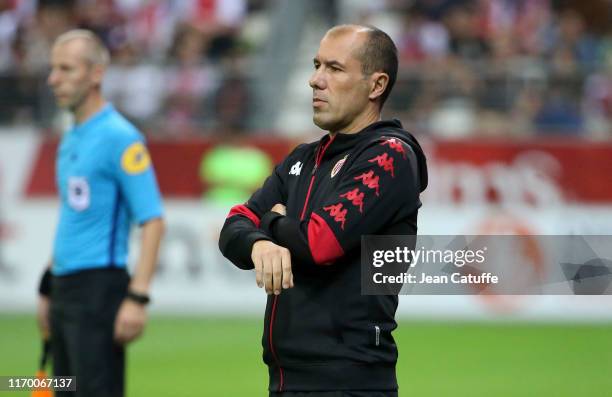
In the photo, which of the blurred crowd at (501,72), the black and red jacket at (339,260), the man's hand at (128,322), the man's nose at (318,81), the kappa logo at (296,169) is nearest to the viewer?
the black and red jacket at (339,260)

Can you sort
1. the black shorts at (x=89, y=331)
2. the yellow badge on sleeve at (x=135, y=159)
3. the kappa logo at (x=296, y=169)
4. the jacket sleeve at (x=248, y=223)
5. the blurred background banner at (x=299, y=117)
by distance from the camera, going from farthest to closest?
the blurred background banner at (x=299, y=117), the yellow badge on sleeve at (x=135, y=159), the black shorts at (x=89, y=331), the kappa logo at (x=296, y=169), the jacket sleeve at (x=248, y=223)

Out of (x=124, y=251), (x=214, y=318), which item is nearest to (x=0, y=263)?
(x=214, y=318)

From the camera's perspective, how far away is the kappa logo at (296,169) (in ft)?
14.7

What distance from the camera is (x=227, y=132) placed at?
1565 cm

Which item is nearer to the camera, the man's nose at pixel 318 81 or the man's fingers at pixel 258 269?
the man's fingers at pixel 258 269

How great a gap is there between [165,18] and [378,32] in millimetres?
15187

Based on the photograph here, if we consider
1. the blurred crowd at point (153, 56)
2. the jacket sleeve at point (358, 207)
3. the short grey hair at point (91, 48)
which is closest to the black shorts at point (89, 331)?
the short grey hair at point (91, 48)

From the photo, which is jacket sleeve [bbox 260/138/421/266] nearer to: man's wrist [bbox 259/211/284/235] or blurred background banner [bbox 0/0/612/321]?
man's wrist [bbox 259/211/284/235]

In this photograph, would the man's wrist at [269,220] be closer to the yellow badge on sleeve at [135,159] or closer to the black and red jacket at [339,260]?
the black and red jacket at [339,260]

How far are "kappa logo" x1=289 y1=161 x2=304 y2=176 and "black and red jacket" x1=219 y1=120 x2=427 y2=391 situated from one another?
0.16 meters

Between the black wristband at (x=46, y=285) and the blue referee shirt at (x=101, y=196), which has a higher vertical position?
the blue referee shirt at (x=101, y=196)

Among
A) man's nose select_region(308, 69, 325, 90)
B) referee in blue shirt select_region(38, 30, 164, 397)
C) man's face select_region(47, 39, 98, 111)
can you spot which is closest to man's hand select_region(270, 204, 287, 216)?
man's nose select_region(308, 69, 325, 90)

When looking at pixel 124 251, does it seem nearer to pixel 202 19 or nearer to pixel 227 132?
pixel 227 132

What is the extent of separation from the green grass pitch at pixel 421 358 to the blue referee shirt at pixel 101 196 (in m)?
3.06
